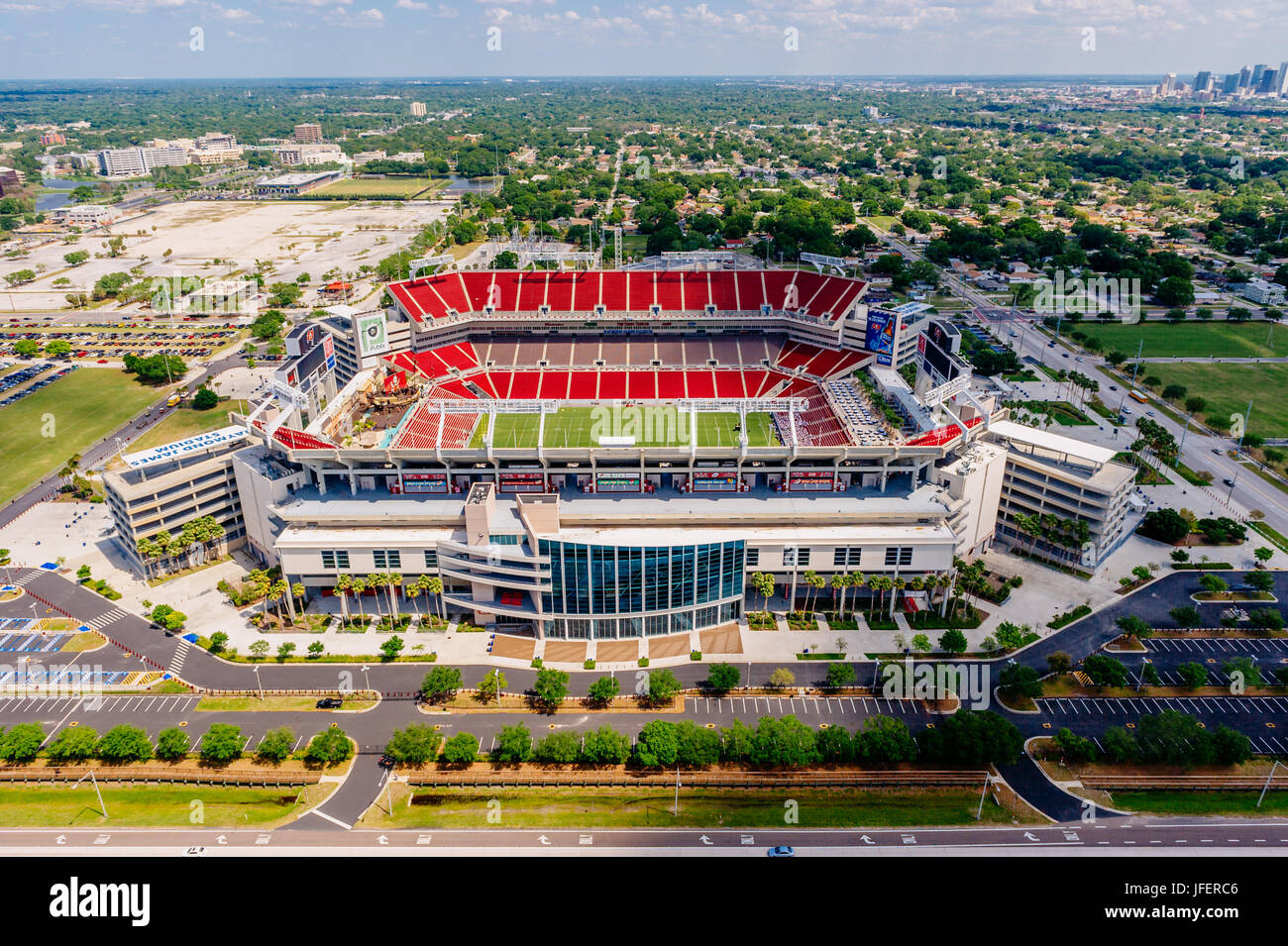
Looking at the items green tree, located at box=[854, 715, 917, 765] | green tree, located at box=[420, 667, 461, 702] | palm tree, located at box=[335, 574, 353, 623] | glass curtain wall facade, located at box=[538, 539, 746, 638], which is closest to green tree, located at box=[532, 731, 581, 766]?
green tree, located at box=[420, 667, 461, 702]

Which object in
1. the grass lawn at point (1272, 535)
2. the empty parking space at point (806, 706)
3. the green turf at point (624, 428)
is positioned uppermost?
the green turf at point (624, 428)

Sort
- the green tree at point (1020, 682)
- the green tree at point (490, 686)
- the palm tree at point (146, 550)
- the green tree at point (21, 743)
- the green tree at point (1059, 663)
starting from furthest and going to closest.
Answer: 1. the palm tree at point (146, 550)
2. the green tree at point (1059, 663)
3. the green tree at point (490, 686)
4. the green tree at point (1020, 682)
5. the green tree at point (21, 743)

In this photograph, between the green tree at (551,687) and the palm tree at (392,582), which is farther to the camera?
the palm tree at (392,582)

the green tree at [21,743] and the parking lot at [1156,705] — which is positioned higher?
the green tree at [21,743]

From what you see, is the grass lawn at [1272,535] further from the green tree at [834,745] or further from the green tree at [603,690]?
the green tree at [603,690]

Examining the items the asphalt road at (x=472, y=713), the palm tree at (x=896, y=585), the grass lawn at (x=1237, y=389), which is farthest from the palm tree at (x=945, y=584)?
the grass lawn at (x=1237, y=389)

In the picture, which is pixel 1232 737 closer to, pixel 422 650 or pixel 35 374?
pixel 422 650

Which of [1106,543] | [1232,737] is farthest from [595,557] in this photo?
[1106,543]
